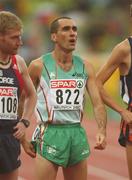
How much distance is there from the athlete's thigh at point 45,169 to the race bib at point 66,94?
42cm

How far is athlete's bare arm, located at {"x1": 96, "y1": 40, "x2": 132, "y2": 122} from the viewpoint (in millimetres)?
5676

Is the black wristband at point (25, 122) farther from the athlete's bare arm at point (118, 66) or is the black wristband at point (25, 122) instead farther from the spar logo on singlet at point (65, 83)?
the athlete's bare arm at point (118, 66)

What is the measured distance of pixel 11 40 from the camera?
5.39 metres

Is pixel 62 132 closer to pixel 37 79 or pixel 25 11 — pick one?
pixel 37 79

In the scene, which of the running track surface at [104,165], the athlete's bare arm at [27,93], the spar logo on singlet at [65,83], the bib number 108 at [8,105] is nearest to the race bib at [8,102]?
the bib number 108 at [8,105]

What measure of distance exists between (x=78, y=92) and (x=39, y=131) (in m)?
0.45

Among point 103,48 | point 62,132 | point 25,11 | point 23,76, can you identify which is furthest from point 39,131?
point 25,11

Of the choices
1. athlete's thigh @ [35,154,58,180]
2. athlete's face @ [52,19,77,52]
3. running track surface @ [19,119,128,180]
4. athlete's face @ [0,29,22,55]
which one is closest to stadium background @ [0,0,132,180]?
running track surface @ [19,119,128,180]

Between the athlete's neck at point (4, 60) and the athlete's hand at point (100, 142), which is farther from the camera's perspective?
the athlete's hand at point (100, 142)

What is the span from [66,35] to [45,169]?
1057 millimetres

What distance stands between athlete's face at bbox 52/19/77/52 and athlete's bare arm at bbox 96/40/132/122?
13.6 inches

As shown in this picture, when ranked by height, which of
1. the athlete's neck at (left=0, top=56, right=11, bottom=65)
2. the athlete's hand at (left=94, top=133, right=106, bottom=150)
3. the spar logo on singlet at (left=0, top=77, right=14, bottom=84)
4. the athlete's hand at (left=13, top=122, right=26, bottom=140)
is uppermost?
the athlete's neck at (left=0, top=56, right=11, bottom=65)

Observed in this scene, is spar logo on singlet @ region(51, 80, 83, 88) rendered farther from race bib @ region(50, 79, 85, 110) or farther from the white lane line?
the white lane line

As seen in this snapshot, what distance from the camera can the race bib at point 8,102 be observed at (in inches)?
213
